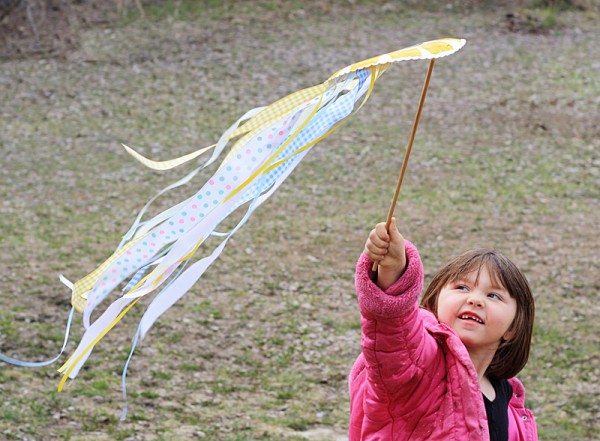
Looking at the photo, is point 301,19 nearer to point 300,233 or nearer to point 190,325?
point 300,233

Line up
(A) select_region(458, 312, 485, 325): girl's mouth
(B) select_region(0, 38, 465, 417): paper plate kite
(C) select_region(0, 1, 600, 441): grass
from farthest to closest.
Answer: (C) select_region(0, 1, 600, 441): grass, (A) select_region(458, 312, 485, 325): girl's mouth, (B) select_region(0, 38, 465, 417): paper plate kite

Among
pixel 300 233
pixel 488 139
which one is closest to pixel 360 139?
pixel 488 139

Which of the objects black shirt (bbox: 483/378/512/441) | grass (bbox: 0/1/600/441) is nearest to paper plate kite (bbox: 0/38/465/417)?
black shirt (bbox: 483/378/512/441)

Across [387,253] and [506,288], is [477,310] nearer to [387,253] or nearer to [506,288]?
[506,288]

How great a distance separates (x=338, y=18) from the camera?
12.5 meters

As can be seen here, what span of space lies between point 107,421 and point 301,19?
9.05 m

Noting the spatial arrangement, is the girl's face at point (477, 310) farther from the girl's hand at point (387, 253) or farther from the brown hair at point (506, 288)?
the girl's hand at point (387, 253)

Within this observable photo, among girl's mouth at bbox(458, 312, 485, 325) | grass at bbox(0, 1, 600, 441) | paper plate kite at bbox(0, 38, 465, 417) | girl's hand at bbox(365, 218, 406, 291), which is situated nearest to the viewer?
girl's hand at bbox(365, 218, 406, 291)

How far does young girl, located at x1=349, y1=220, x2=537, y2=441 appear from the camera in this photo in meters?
1.84

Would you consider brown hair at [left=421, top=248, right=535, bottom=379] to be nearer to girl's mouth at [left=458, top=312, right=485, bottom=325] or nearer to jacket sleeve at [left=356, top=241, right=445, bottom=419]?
girl's mouth at [left=458, top=312, right=485, bottom=325]

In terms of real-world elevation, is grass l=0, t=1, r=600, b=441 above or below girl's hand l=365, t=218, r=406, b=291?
below

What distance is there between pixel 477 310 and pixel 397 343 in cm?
33

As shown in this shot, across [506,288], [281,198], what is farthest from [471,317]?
[281,198]

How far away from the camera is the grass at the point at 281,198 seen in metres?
4.65
